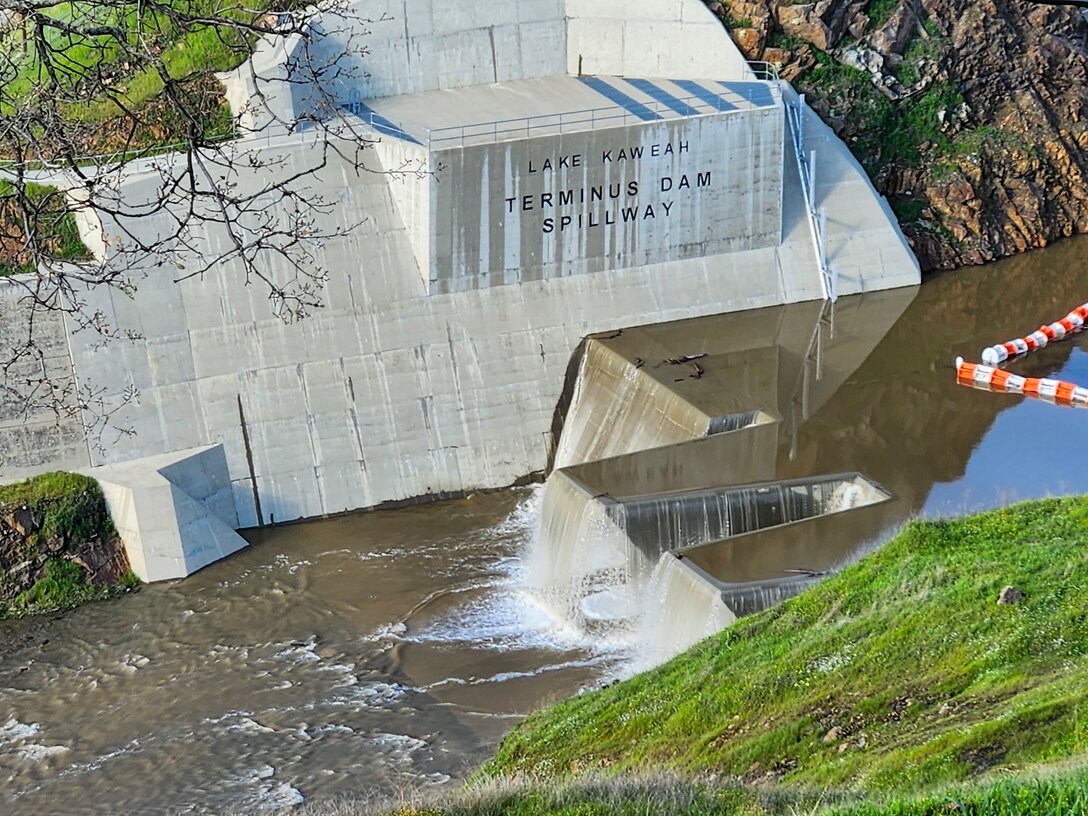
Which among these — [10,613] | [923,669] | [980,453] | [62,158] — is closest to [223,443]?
[10,613]

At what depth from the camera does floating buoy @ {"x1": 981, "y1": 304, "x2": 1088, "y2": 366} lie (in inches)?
1020

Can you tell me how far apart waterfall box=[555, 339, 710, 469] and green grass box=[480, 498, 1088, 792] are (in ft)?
23.9

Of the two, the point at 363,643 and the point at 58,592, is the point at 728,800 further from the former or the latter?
the point at 58,592

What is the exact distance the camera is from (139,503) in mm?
22859

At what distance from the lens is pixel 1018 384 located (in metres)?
24.9

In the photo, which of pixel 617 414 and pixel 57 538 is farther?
pixel 617 414

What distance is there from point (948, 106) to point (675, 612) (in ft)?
61.3

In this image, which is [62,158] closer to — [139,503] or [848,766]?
[848,766]

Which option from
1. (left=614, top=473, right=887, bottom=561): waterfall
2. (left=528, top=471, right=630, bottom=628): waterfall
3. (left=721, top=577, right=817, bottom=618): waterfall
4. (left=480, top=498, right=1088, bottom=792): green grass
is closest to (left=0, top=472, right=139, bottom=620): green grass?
(left=528, top=471, right=630, bottom=628): waterfall

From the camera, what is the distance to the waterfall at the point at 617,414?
23.4 metres

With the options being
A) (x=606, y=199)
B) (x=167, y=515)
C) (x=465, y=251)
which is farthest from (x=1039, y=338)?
(x=167, y=515)

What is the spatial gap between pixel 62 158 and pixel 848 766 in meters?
7.38

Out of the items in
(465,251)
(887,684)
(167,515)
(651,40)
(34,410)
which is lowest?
(167,515)

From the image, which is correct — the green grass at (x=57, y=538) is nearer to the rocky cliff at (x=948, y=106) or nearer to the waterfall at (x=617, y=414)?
the waterfall at (x=617, y=414)
